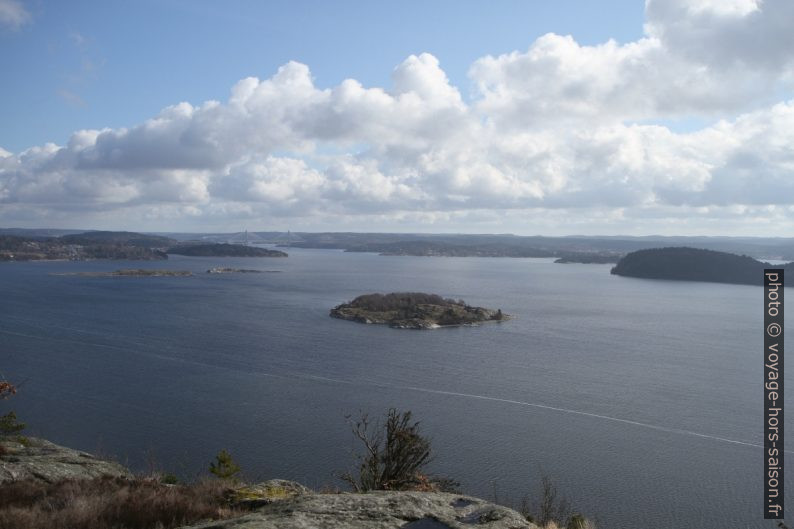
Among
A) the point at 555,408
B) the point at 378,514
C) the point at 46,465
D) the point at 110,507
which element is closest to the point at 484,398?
the point at 555,408

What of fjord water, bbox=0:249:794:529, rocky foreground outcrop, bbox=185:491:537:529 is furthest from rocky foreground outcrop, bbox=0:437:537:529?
fjord water, bbox=0:249:794:529

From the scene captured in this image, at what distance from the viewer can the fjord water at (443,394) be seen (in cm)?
2303

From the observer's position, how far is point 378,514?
5.34 meters

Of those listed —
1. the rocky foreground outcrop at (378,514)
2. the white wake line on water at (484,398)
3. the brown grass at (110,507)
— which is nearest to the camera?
the rocky foreground outcrop at (378,514)

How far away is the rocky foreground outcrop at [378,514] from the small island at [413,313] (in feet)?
196

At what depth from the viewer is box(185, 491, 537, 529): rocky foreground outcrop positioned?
5008 mm

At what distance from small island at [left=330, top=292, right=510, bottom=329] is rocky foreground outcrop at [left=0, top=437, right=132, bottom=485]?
53509 mm

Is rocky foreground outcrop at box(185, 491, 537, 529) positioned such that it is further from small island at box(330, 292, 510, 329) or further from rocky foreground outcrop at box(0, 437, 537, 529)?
small island at box(330, 292, 510, 329)

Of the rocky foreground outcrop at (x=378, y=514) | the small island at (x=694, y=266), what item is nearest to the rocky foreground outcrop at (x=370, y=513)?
the rocky foreground outcrop at (x=378, y=514)

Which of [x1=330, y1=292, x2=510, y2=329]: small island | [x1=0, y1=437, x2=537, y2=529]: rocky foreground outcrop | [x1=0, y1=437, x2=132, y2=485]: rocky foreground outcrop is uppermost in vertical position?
[x1=0, y1=437, x2=537, y2=529]: rocky foreground outcrop

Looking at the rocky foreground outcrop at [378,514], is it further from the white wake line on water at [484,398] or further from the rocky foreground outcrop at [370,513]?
the white wake line on water at [484,398]

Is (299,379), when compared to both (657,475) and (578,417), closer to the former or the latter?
(578,417)

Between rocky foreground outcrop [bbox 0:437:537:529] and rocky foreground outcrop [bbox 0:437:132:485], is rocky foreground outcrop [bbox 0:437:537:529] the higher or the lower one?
the higher one

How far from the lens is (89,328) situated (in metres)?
56.2
